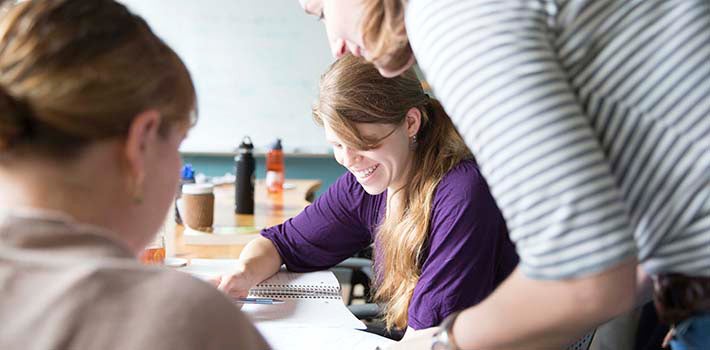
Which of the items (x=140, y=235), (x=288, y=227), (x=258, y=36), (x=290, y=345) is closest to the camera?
(x=140, y=235)

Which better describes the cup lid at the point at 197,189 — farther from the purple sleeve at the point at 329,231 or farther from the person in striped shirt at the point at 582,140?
the person in striped shirt at the point at 582,140

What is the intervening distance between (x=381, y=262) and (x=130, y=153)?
1079 millimetres

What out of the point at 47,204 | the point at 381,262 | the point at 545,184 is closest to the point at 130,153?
the point at 47,204

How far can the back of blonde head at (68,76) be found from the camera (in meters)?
0.63

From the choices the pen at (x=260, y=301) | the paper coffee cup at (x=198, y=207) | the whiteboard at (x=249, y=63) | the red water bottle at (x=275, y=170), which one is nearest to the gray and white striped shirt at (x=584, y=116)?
the pen at (x=260, y=301)

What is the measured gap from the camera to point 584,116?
0.68 metres

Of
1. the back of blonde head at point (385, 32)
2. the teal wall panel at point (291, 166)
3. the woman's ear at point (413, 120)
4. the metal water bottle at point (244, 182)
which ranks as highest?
the back of blonde head at point (385, 32)

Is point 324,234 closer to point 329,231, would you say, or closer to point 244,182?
point 329,231

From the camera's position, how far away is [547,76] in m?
0.66

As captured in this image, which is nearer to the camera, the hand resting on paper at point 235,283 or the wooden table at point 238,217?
Result: the hand resting on paper at point 235,283

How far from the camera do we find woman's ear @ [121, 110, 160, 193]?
2.21ft

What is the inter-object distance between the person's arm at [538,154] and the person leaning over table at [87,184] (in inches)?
10.6

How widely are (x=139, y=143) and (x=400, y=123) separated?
3.17 feet

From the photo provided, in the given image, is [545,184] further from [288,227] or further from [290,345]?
[288,227]
